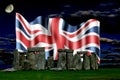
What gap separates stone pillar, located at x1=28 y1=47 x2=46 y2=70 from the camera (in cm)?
2142

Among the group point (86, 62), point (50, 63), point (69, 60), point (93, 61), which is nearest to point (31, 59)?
point (50, 63)

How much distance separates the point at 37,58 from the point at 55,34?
2.22 m

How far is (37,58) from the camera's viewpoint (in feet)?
70.9

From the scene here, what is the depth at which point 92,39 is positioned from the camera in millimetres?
22859

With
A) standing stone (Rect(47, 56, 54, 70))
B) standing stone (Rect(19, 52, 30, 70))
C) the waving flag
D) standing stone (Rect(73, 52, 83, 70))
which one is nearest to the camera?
standing stone (Rect(19, 52, 30, 70))

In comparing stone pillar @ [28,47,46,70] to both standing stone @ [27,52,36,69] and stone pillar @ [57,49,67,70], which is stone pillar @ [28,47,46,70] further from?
stone pillar @ [57,49,67,70]

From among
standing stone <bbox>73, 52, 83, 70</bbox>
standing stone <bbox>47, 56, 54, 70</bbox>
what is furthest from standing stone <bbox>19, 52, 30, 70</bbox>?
standing stone <bbox>73, 52, 83, 70</bbox>

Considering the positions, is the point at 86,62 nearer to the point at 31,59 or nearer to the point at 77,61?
the point at 77,61

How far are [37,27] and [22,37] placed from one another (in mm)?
1057

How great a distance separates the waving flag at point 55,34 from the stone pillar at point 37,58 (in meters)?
1.17

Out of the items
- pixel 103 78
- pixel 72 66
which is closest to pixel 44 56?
pixel 72 66

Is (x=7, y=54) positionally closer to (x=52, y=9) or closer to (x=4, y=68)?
(x=4, y=68)

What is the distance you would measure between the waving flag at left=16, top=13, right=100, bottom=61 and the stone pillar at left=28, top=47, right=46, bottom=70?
3.84ft

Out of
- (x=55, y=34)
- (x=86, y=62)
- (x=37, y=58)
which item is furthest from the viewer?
(x=55, y=34)
